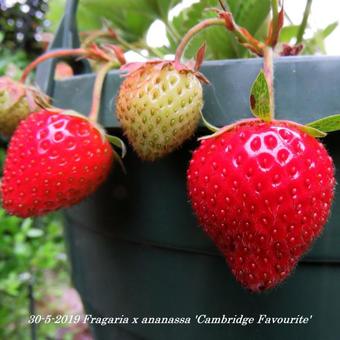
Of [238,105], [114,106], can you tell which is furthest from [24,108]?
[238,105]

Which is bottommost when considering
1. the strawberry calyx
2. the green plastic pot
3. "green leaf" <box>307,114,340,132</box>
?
the green plastic pot

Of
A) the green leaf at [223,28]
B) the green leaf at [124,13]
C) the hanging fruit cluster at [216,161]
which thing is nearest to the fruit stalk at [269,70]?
the hanging fruit cluster at [216,161]

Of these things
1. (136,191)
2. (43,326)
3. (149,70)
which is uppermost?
(149,70)

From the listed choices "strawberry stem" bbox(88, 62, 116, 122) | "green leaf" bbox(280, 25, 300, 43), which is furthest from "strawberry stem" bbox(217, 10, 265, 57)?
"green leaf" bbox(280, 25, 300, 43)

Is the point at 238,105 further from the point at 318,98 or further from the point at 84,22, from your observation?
the point at 84,22

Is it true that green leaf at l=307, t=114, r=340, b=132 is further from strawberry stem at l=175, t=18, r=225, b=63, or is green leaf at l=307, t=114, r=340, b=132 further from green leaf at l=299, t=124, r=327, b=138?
strawberry stem at l=175, t=18, r=225, b=63

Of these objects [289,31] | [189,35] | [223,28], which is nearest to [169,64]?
[189,35]
